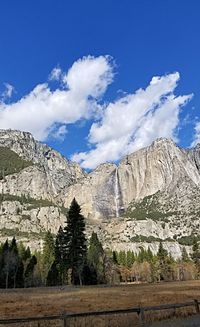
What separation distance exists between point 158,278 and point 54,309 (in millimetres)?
126457

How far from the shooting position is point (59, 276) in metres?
110

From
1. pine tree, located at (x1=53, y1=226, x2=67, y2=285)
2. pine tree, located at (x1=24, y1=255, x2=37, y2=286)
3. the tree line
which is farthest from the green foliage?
pine tree, located at (x1=53, y1=226, x2=67, y2=285)

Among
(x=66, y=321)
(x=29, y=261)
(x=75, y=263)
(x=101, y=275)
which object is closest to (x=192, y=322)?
(x=66, y=321)

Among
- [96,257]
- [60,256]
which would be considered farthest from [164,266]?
[60,256]

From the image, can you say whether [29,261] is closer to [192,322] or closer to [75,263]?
[75,263]

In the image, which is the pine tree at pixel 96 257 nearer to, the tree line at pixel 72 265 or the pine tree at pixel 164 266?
the tree line at pixel 72 265

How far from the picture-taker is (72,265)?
7300cm

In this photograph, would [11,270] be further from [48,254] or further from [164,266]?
[164,266]

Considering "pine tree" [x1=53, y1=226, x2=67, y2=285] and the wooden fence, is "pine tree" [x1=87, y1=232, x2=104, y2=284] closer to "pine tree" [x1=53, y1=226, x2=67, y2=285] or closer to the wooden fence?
"pine tree" [x1=53, y1=226, x2=67, y2=285]

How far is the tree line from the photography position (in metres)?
74.8

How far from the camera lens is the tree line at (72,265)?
7481 centimetres

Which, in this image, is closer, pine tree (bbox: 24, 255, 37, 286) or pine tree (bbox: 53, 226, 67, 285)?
pine tree (bbox: 53, 226, 67, 285)

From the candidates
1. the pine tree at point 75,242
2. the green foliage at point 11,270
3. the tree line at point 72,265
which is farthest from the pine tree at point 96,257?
the pine tree at point 75,242

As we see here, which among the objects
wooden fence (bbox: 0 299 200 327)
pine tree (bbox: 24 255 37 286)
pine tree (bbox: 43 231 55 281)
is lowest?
wooden fence (bbox: 0 299 200 327)
